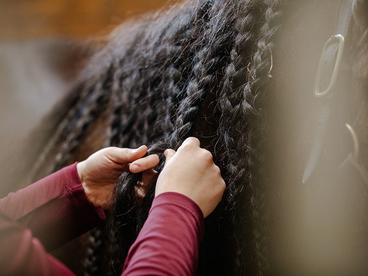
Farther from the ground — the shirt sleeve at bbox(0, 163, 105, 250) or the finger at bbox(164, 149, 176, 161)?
the finger at bbox(164, 149, 176, 161)

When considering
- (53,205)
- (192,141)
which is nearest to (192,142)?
(192,141)

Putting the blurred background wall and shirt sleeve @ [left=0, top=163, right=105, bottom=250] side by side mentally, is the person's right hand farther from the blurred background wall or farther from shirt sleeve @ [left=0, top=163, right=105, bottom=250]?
the blurred background wall

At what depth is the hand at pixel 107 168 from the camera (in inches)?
24.0

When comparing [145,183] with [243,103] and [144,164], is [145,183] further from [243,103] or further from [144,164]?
[243,103]

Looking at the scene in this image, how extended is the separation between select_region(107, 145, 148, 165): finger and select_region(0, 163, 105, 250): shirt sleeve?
103mm

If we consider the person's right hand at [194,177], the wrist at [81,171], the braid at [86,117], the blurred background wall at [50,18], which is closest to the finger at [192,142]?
the person's right hand at [194,177]

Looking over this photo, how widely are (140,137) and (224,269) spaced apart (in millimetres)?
247

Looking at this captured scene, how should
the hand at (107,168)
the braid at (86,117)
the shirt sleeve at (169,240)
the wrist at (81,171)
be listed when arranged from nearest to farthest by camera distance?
1. the shirt sleeve at (169,240)
2. the hand at (107,168)
3. the wrist at (81,171)
4. the braid at (86,117)

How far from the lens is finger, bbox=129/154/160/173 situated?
0.60 m

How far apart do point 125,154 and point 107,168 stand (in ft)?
0.17

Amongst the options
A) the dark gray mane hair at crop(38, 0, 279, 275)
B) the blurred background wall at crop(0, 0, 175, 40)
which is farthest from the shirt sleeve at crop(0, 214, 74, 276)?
the blurred background wall at crop(0, 0, 175, 40)

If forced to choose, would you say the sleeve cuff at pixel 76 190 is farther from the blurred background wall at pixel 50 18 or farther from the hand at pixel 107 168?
the blurred background wall at pixel 50 18

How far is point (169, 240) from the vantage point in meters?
0.52

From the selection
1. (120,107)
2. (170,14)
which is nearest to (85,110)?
(120,107)
